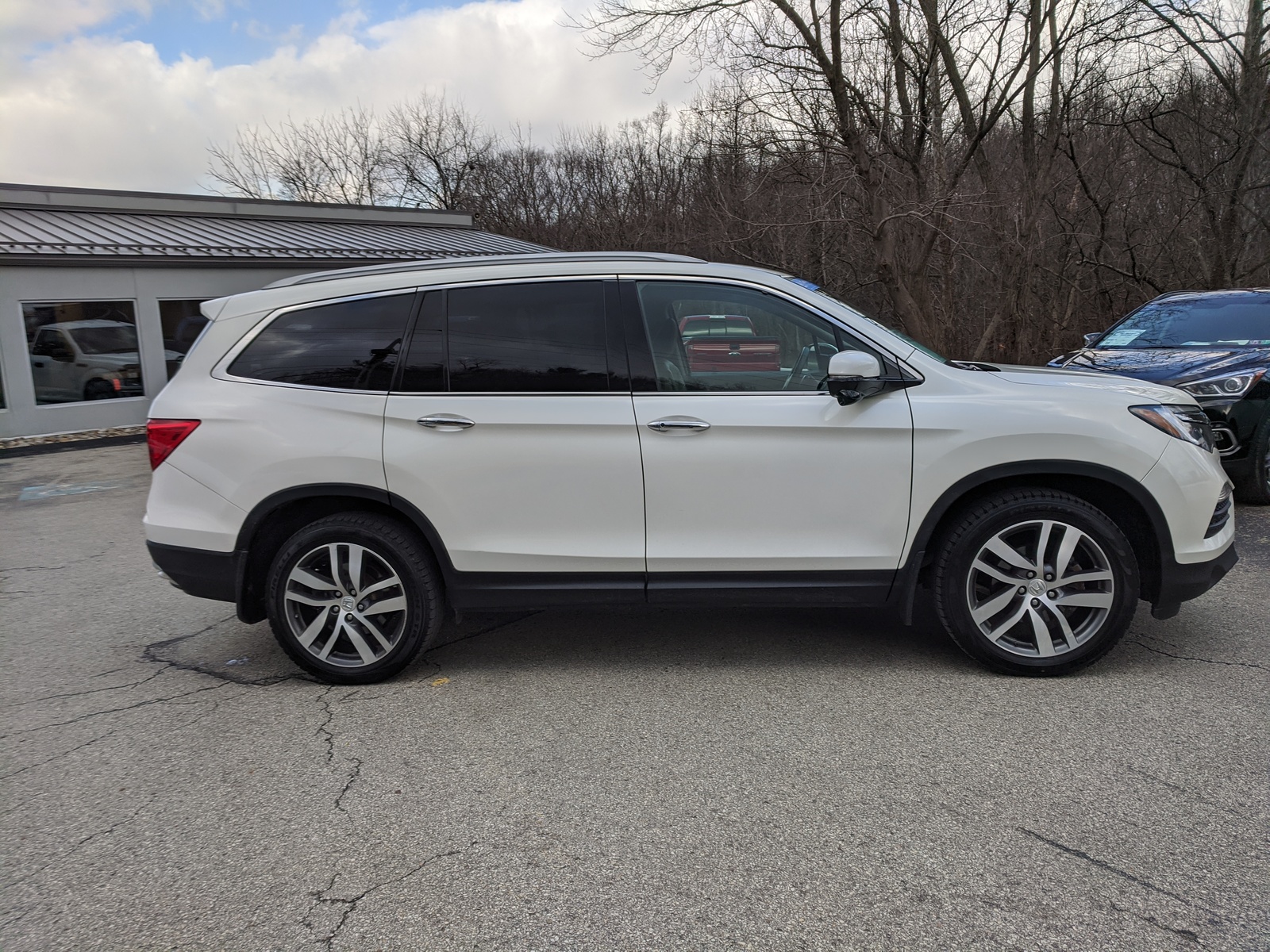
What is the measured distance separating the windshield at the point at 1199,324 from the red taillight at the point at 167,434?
7987mm

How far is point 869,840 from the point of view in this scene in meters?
2.81

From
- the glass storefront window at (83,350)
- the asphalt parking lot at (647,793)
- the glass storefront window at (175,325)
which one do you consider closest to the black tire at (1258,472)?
the asphalt parking lot at (647,793)

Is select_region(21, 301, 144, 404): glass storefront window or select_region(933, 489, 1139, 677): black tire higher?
select_region(21, 301, 144, 404): glass storefront window

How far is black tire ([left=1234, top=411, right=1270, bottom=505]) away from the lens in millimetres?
7230

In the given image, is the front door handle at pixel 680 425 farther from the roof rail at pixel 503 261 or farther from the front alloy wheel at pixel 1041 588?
the front alloy wheel at pixel 1041 588

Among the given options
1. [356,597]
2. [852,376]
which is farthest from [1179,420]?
[356,597]

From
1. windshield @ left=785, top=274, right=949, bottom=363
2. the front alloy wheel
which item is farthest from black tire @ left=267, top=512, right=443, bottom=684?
the front alloy wheel

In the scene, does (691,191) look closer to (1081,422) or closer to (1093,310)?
(1093,310)

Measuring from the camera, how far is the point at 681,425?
3928mm

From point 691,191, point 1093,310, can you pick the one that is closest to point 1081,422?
point 1093,310

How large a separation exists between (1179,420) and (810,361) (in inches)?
67.4

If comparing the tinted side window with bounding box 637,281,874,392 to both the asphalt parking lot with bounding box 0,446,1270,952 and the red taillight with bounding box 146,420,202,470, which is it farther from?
the red taillight with bounding box 146,420,202,470

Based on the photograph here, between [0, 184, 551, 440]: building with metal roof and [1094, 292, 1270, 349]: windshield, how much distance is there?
946 cm

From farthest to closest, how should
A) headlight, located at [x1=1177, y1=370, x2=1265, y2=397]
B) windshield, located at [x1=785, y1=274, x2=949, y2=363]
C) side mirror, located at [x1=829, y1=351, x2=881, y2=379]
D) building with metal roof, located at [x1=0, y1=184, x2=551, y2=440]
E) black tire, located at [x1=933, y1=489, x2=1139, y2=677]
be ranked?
building with metal roof, located at [x1=0, y1=184, x2=551, y2=440] → headlight, located at [x1=1177, y1=370, x2=1265, y2=397] → windshield, located at [x1=785, y1=274, x2=949, y2=363] → black tire, located at [x1=933, y1=489, x2=1139, y2=677] → side mirror, located at [x1=829, y1=351, x2=881, y2=379]
